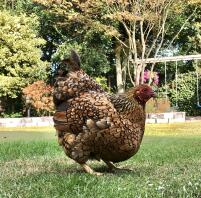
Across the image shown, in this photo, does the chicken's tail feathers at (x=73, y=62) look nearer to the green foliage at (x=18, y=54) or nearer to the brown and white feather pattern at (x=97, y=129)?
the brown and white feather pattern at (x=97, y=129)

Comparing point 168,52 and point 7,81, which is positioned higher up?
point 168,52

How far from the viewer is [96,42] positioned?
28859mm

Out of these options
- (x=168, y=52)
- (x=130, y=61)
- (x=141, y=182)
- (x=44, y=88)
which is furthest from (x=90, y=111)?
(x=168, y=52)

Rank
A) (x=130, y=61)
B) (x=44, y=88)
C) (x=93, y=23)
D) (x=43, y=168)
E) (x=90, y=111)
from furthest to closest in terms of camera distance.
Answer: (x=130, y=61) → (x=93, y=23) → (x=44, y=88) → (x=43, y=168) → (x=90, y=111)

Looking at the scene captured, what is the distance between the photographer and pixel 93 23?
2691 centimetres

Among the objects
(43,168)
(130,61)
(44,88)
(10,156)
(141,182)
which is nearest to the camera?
(141,182)

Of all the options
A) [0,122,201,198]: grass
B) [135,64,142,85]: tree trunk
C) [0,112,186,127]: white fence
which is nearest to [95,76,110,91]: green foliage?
[135,64,142,85]: tree trunk

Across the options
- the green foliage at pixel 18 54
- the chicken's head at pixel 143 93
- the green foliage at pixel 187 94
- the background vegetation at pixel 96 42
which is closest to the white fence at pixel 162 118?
the green foliage at pixel 187 94

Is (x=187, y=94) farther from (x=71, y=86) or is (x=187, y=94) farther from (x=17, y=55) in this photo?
(x=71, y=86)

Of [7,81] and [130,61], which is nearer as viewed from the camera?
[7,81]

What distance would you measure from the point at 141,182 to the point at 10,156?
11.4 feet

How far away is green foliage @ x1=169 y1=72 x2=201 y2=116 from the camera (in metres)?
27.0

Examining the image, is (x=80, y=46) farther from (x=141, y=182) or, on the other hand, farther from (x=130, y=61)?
(x=141, y=182)

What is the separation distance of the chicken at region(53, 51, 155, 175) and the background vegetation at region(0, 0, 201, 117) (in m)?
19.0
